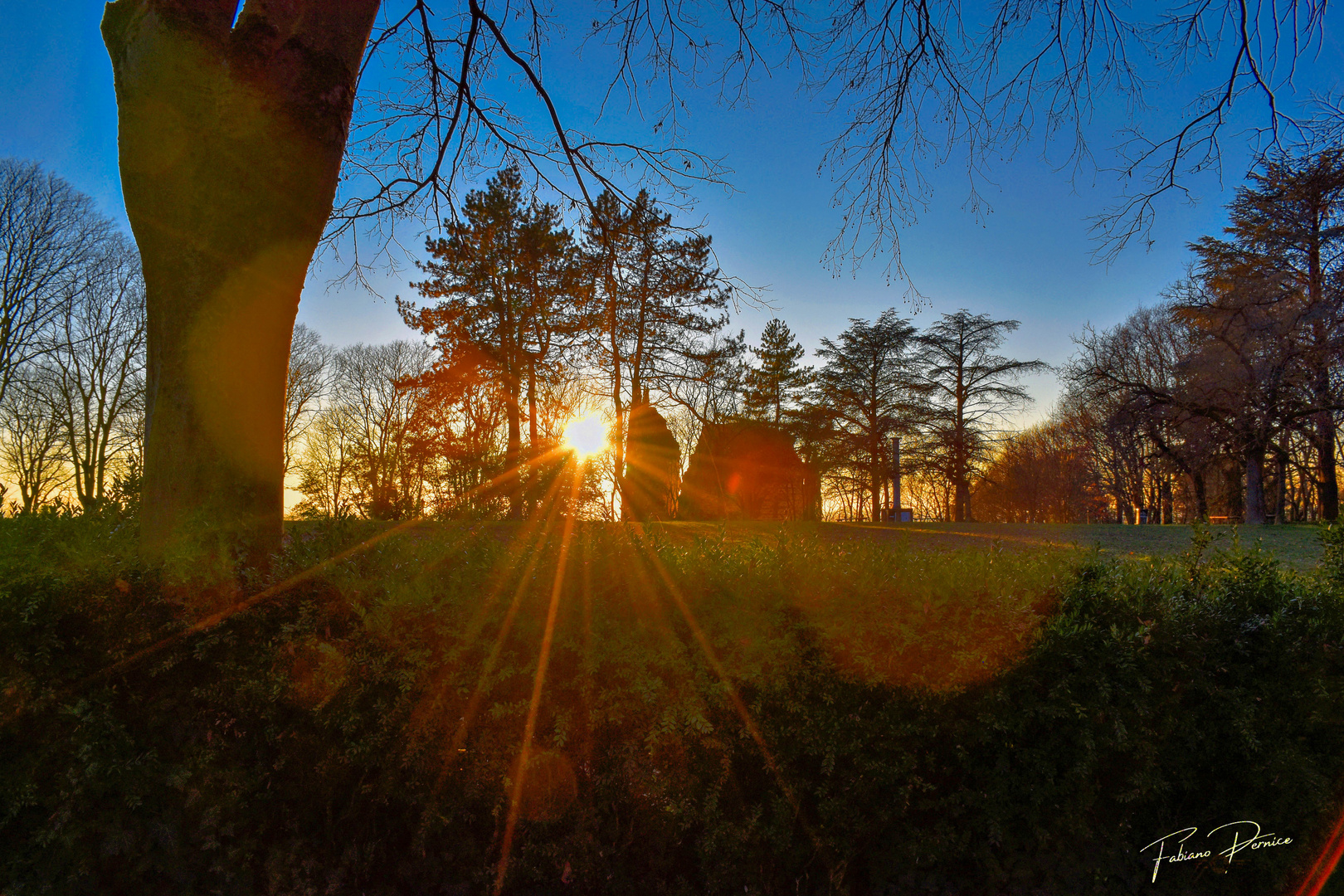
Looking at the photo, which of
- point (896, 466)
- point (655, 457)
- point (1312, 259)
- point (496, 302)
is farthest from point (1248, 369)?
point (496, 302)

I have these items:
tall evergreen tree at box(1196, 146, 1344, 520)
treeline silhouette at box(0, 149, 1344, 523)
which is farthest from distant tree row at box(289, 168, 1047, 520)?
tall evergreen tree at box(1196, 146, 1344, 520)

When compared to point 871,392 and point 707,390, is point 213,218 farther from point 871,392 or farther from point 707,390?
point 871,392

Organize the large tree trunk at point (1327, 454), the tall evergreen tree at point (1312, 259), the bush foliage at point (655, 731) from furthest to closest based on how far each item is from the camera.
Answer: the large tree trunk at point (1327, 454)
the tall evergreen tree at point (1312, 259)
the bush foliage at point (655, 731)

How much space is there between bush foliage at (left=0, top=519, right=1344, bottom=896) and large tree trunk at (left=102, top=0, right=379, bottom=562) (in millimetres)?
756

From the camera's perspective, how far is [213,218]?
3332mm

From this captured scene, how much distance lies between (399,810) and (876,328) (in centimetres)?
3778

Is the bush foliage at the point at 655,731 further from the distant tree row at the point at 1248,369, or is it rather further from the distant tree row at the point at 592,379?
the distant tree row at the point at 1248,369
